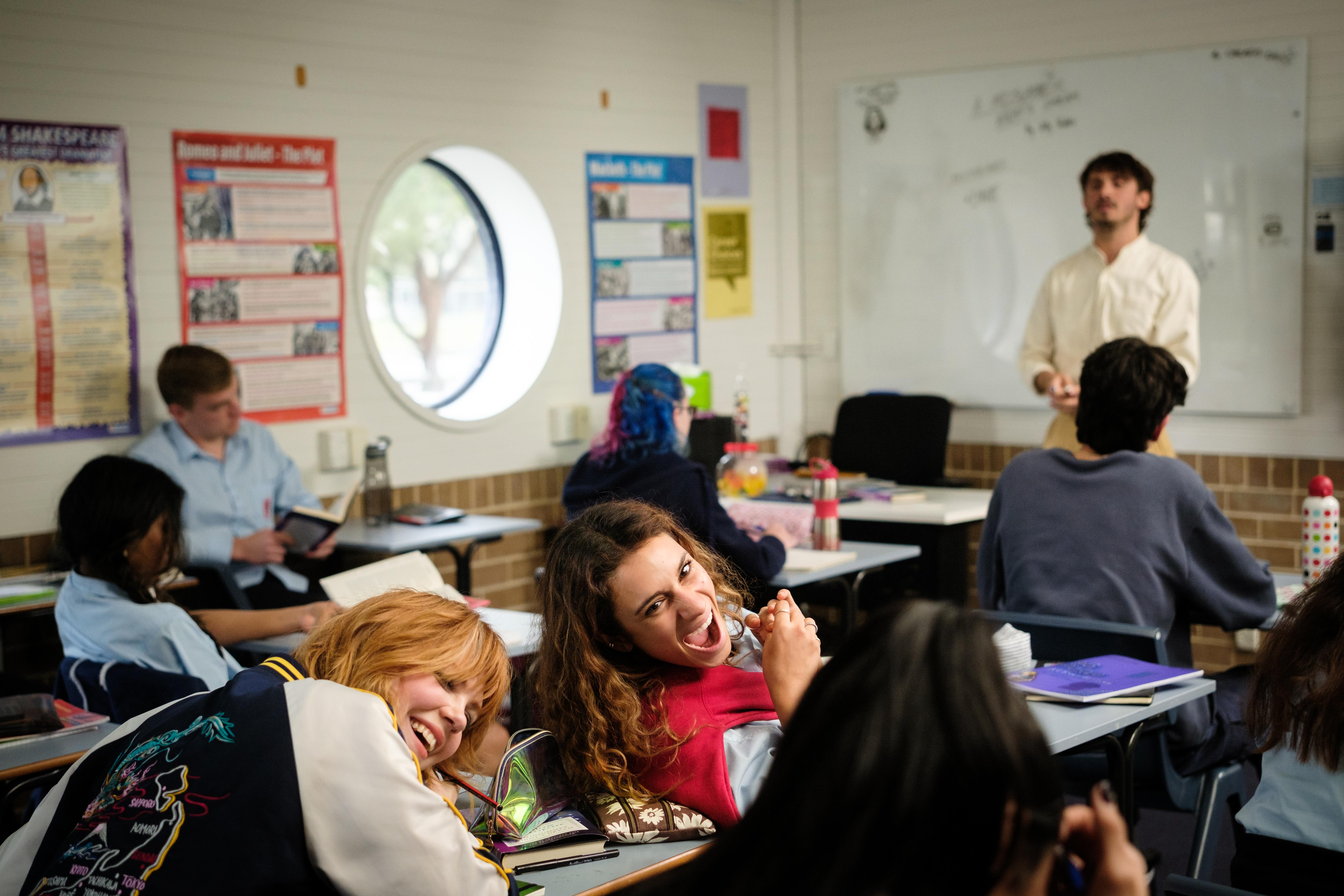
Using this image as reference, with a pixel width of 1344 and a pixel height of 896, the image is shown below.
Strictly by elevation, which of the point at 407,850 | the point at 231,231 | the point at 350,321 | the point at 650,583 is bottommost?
the point at 407,850

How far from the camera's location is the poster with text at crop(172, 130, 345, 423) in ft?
14.3

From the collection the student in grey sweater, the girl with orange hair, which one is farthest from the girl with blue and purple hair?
the girl with orange hair

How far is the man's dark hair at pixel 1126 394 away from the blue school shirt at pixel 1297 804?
3.90 feet

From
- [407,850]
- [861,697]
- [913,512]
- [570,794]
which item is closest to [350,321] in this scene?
[913,512]

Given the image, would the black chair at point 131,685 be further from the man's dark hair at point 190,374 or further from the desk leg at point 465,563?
the desk leg at point 465,563

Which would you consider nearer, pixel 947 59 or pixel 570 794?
pixel 570 794

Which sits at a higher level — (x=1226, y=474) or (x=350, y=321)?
(x=350, y=321)

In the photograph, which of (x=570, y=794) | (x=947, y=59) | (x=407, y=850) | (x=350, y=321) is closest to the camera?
(x=407, y=850)

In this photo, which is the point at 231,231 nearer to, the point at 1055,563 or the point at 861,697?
the point at 1055,563

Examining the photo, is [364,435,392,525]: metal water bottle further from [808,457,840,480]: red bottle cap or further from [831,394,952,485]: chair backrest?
[831,394,952,485]: chair backrest

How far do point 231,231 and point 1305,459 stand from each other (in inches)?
166

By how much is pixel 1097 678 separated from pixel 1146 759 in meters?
0.48

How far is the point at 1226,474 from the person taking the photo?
5262 millimetres

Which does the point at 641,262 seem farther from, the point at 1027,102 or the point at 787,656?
the point at 787,656
